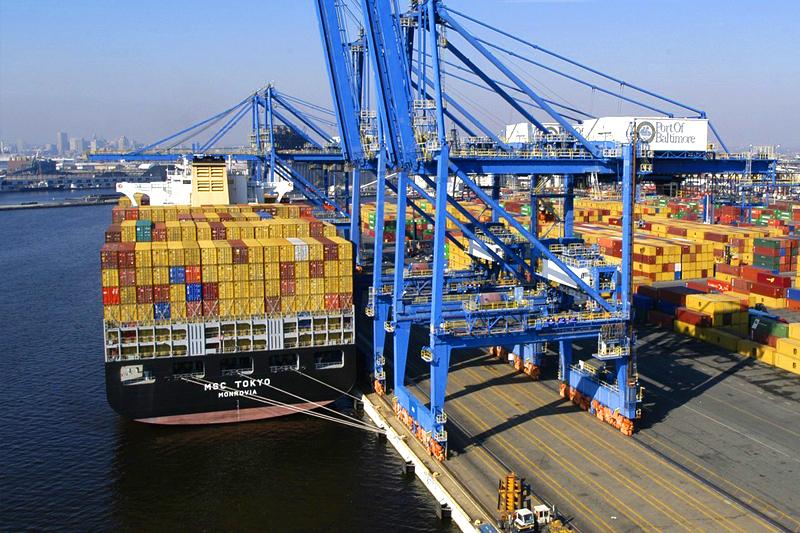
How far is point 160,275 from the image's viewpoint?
112 ft

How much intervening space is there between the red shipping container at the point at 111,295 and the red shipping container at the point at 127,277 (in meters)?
0.37

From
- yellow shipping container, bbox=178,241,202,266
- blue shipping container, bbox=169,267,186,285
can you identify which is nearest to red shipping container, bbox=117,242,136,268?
blue shipping container, bbox=169,267,186,285

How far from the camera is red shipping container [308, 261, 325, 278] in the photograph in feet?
118

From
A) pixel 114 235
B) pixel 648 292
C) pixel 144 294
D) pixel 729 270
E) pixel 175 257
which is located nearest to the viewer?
pixel 144 294

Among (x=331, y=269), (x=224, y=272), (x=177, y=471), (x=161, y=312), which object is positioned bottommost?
(x=177, y=471)

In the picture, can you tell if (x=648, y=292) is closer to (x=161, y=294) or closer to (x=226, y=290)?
(x=226, y=290)

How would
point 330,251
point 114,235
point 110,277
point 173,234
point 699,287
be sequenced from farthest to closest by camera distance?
1. point 699,287
2. point 173,234
3. point 114,235
4. point 330,251
5. point 110,277

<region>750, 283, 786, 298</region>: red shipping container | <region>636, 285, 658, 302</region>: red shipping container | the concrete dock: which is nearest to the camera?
the concrete dock

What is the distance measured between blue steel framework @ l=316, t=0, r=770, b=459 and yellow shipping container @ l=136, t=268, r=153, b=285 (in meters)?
10.8

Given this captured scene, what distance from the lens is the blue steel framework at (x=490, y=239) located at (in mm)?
30609

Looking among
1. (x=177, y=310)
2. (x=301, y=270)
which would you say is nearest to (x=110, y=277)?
(x=177, y=310)

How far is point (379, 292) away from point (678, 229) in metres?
49.4

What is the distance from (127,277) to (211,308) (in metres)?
3.89

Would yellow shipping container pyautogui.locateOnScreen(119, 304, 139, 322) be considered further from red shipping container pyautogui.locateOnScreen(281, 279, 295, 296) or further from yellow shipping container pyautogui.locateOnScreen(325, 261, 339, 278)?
yellow shipping container pyautogui.locateOnScreen(325, 261, 339, 278)
